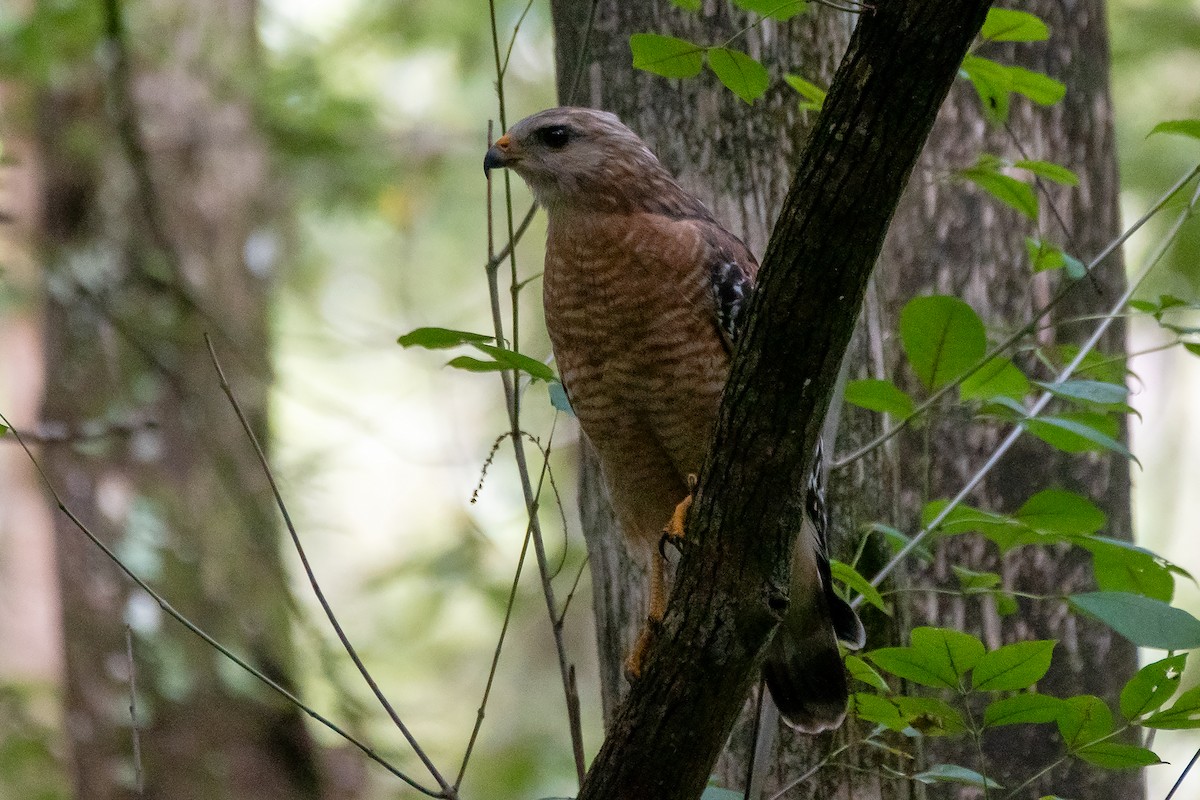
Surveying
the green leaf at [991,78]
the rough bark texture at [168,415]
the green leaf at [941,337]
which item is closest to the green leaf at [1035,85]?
the green leaf at [991,78]

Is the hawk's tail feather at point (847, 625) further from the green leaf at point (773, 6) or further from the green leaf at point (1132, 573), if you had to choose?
the green leaf at point (773, 6)

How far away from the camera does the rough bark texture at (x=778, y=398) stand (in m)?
1.70

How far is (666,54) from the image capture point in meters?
2.12

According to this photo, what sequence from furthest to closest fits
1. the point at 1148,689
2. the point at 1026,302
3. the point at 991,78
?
1. the point at 1026,302
2. the point at 991,78
3. the point at 1148,689

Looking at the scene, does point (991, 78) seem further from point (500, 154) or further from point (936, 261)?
point (936, 261)

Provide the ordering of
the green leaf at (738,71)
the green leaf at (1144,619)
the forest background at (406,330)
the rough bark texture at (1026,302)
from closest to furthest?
1. the green leaf at (1144,619)
2. the green leaf at (738,71)
3. the rough bark texture at (1026,302)
4. the forest background at (406,330)

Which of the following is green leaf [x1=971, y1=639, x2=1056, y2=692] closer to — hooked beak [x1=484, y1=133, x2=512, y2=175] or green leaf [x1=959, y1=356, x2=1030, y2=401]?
green leaf [x1=959, y1=356, x2=1030, y2=401]

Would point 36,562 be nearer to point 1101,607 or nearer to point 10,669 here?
point 10,669

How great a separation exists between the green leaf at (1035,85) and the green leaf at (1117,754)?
1318 millimetres

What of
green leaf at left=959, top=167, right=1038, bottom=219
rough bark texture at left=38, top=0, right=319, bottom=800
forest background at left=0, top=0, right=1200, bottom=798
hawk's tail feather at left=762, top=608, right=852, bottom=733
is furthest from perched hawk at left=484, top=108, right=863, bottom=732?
rough bark texture at left=38, top=0, right=319, bottom=800

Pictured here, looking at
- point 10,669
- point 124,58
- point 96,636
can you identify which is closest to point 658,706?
point 124,58

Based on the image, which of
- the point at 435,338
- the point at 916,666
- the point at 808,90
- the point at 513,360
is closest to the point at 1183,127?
the point at 808,90

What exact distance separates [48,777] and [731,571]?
5.55 metres

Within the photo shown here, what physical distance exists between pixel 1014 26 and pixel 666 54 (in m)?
0.78
